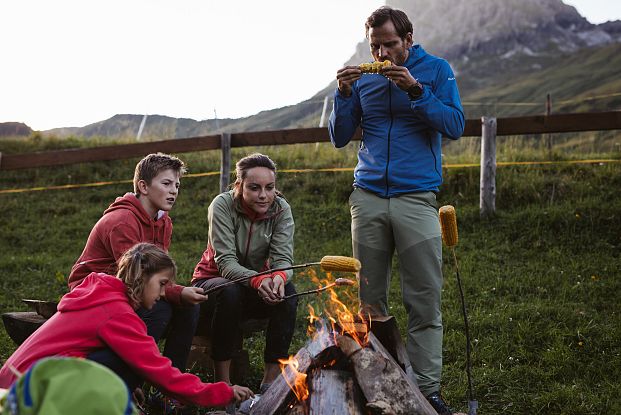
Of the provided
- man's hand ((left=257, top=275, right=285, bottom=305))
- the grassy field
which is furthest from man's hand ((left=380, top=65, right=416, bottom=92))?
the grassy field

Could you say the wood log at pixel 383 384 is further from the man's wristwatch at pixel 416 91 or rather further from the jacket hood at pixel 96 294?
the man's wristwatch at pixel 416 91

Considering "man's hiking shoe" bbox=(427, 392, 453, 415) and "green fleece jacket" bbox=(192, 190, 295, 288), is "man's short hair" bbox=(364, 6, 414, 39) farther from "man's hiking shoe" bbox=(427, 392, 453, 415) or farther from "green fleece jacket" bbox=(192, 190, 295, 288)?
"man's hiking shoe" bbox=(427, 392, 453, 415)

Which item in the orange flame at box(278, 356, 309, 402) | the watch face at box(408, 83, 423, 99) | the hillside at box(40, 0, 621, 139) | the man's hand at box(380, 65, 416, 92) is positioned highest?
the hillside at box(40, 0, 621, 139)

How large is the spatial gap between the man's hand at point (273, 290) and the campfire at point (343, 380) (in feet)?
1.25

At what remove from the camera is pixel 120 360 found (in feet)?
8.93

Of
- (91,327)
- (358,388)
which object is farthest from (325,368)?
(91,327)

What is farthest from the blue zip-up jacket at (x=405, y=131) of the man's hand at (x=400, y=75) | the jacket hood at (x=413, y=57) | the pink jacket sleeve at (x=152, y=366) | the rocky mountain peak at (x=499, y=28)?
the rocky mountain peak at (x=499, y=28)

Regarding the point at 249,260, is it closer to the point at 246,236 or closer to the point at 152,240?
the point at 246,236

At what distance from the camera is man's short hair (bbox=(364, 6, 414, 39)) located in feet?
10.6

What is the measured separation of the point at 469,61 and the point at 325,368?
15003 centimetres

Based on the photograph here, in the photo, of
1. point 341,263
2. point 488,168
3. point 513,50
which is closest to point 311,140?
point 488,168

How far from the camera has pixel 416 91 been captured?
318 cm

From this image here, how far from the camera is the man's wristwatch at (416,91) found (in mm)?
3166

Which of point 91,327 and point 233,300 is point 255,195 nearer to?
point 233,300
